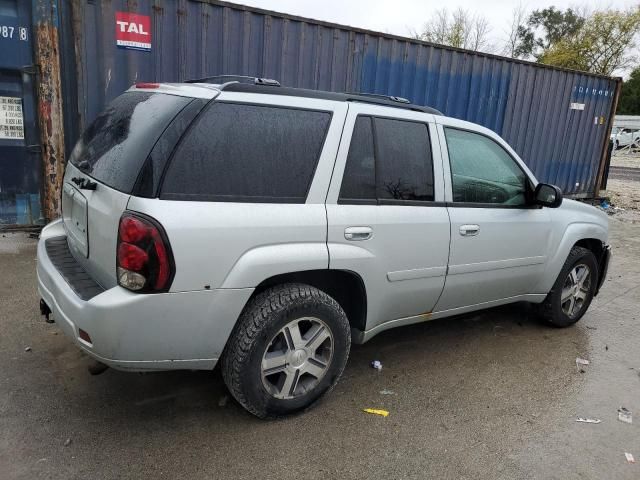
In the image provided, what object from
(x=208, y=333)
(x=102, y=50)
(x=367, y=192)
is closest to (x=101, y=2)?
(x=102, y=50)

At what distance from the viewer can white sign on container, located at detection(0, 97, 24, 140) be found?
5.62 meters

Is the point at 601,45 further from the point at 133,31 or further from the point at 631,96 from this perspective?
the point at 133,31

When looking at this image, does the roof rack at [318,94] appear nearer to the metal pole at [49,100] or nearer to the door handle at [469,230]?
the door handle at [469,230]

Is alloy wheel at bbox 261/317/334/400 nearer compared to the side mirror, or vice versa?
alloy wheel at bbox 261/317/334/400

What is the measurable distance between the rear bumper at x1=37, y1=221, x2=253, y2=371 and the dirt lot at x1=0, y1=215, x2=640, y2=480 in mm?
491

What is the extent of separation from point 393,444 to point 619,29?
1718 inches

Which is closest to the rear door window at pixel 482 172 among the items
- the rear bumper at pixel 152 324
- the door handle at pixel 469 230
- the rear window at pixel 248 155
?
the door handle at pixel 469 230

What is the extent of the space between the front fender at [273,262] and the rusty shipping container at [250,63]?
440 cm

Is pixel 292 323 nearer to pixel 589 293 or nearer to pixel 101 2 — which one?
pixel 589 293

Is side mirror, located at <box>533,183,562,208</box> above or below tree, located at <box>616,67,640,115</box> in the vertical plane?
below

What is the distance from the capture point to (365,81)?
24.6ft

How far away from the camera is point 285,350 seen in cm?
269

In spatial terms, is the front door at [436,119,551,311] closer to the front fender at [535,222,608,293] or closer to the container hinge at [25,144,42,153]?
the front fender at [535,222,608,293]

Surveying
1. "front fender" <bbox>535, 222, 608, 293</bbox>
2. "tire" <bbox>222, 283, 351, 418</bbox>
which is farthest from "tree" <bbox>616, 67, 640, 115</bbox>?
"tire" <bbox>222, 283, 351, 418</bbox>
